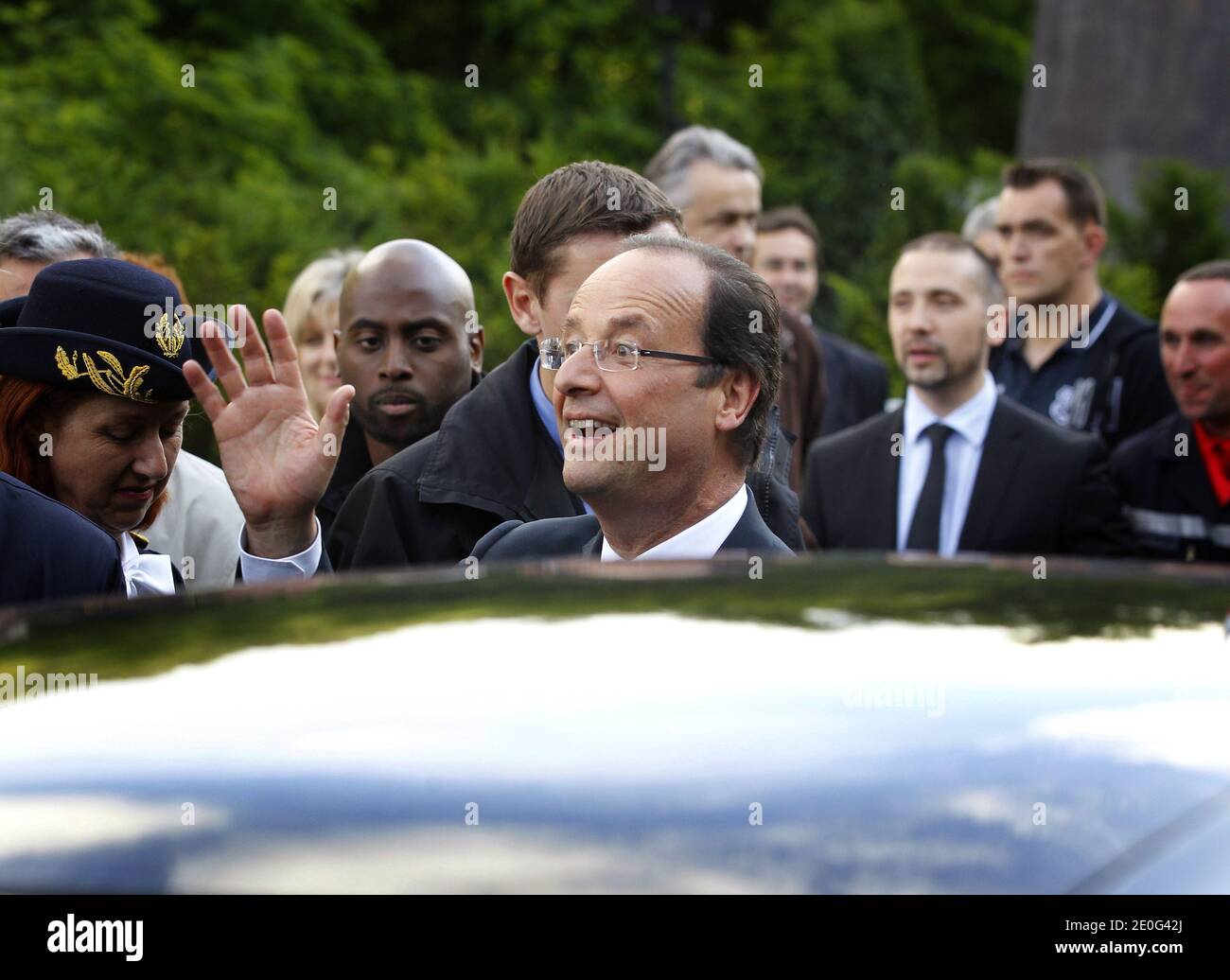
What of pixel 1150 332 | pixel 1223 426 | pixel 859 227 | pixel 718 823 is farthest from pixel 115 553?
pixel 859 227

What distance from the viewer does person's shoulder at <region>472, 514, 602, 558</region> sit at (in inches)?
139

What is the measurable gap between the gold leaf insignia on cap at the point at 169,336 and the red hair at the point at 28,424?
211 millimetres

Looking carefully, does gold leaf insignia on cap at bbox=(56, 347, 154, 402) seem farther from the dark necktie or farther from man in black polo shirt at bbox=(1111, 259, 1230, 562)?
man in black polo shirt at bbox=(1111, 259, 1230, 562)

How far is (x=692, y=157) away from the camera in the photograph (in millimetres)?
7324

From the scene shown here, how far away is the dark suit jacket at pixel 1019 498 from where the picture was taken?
6.09 m

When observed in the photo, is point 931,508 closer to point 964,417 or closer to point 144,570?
point 964,417

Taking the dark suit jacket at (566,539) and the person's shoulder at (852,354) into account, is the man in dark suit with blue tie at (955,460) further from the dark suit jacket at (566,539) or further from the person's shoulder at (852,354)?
the dark suit jacket at (566,539)

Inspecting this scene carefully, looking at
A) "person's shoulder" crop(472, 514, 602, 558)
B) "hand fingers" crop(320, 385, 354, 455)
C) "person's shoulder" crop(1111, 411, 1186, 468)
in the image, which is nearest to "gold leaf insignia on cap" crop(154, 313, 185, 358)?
"hand fingers" crop(320, 385, 354, 455)

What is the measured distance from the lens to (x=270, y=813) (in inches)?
60.9

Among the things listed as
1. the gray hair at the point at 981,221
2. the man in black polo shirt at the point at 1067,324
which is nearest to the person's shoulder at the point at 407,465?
the man in black polo shirt at the point at 1067,324

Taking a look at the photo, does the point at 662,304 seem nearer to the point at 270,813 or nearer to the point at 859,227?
the point at 270,813

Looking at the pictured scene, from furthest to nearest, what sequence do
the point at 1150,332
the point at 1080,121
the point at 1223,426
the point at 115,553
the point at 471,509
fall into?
the point at 1080,121
the point at 1150,332
the point at 1223,426
the point at 471,509
the point at 115,553

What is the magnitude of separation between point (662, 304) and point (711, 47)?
24.7m

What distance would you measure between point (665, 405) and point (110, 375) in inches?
43.5
